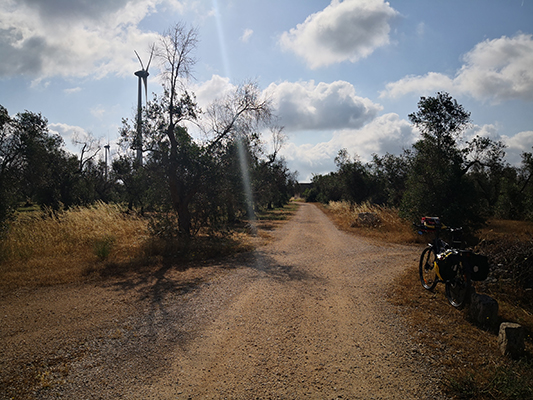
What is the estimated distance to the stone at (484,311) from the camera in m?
4.38

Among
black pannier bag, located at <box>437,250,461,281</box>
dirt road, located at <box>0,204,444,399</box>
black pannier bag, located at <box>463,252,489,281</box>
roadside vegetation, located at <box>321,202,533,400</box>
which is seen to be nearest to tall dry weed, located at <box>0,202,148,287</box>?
dirt road, located at <box>0,204,444,399</box>

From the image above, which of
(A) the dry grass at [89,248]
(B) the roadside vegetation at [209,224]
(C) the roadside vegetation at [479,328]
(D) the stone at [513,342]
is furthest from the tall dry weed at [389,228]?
(D) the stone at [513,342]

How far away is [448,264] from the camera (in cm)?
474

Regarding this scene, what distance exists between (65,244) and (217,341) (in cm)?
781

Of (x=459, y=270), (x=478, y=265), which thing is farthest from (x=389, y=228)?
(x=478, y=265)

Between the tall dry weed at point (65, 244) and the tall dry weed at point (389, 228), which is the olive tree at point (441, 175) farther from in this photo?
the tall dry weed at point (65, 244)

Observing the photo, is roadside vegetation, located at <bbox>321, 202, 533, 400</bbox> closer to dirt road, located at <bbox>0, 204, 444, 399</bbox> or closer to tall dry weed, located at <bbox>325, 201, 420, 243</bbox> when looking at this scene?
dirt road, located at <bbox>0, 204, 444, 399</bbox>

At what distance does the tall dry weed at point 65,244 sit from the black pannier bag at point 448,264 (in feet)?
23.8

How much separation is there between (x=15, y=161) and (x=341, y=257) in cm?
1245

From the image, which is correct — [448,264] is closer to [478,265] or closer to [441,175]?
[478,265]

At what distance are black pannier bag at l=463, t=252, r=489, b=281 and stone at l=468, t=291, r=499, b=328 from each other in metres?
0.31

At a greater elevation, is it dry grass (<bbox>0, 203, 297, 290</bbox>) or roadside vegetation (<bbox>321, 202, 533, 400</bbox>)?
dry grass (<bbox>0, 203, 297, 290</bbox>)

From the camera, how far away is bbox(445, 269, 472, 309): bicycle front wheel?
4758 millimetres

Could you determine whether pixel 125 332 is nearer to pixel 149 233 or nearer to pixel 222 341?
pixel 222 341
